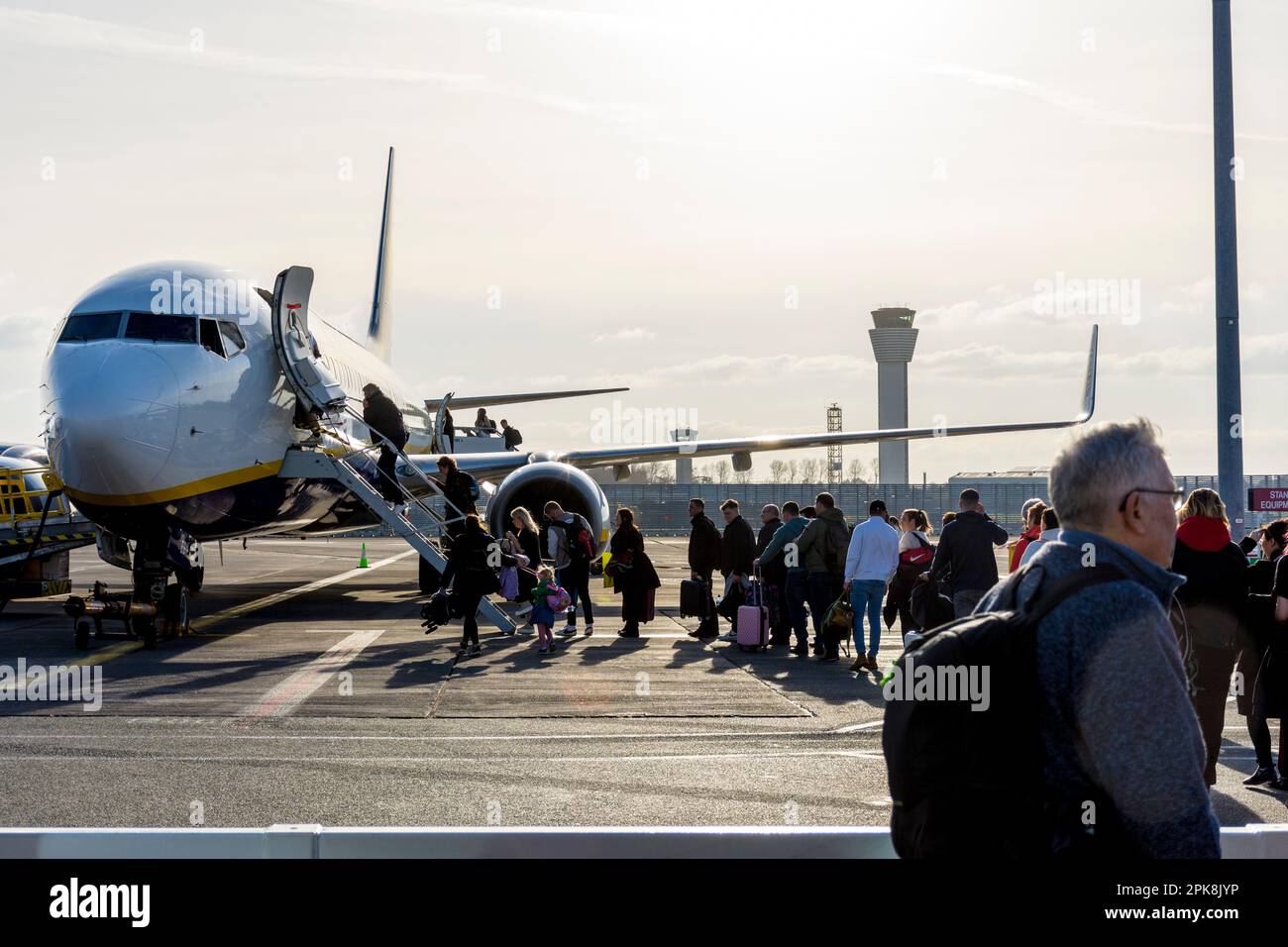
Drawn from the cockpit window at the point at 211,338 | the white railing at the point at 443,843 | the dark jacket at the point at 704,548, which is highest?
the cockpit window at the point at 211,338

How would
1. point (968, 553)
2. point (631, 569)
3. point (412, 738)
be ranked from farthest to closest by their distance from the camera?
point (631, 569)
point (968, 553)
point (412, 738)

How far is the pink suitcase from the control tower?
147969 mm

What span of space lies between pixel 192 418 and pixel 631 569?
5509 millimetres

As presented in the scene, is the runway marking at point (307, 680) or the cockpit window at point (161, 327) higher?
the cockpit window at point (161, 327)

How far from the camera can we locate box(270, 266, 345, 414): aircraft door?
17.3 meters

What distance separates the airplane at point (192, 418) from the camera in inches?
578

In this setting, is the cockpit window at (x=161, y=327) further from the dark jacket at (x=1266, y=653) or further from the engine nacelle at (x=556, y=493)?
the dark jacket at (x=1266, y=653)

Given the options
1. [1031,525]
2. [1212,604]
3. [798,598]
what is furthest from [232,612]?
[1212,604]

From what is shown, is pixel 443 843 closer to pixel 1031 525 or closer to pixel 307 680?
pixel 1031 525

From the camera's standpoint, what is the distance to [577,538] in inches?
667

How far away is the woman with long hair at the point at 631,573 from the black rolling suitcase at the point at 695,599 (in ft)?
1.24

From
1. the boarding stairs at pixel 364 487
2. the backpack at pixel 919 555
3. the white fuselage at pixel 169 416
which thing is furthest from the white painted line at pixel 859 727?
the white fuselage at pixel 169 416
